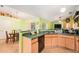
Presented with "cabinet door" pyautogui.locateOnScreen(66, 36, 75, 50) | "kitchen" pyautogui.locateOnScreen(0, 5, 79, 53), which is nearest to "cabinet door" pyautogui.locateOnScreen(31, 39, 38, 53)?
"kitchen" pyautogui.locateOnScreen(0, 5, 79, 53)

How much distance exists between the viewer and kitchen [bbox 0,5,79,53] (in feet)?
6.73

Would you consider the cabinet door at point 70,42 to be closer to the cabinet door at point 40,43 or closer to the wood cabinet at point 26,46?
the cabinet door at point 40,43

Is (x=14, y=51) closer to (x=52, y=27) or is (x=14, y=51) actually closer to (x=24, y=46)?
(x=24, y=46)

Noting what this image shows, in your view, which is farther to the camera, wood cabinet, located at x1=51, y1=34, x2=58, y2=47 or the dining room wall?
wood cabinet, located at x1=51, y1=34, x2=58, y2=47

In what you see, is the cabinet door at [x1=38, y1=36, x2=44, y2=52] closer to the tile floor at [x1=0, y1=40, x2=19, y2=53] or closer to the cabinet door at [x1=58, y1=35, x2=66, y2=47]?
the cabinet door at [x1=58, y1=35, x2=66, y2=47]

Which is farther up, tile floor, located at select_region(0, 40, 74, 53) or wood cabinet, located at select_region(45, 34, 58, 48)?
wood cabinet, located at select_region(45, 34, 58, 48)

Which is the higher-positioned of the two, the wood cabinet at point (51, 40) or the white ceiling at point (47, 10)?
the white ceiling at point (47, 10)

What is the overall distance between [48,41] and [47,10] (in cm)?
66

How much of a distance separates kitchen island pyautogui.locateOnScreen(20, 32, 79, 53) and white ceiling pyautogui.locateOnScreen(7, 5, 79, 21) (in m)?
0.38

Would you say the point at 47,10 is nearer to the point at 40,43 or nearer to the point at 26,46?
the point at 40,43

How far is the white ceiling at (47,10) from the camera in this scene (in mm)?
2076

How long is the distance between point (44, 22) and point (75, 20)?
0.62 meters

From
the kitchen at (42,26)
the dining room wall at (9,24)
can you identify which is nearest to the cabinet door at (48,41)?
the kitchen at (42,26)

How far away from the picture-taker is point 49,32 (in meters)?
2.19
